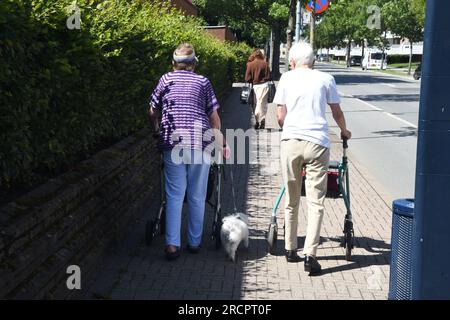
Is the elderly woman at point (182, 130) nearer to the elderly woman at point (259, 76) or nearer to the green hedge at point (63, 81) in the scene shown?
the green hedge at point (63, 81)

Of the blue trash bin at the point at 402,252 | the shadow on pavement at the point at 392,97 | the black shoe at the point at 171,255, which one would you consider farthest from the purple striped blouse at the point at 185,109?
the shadow on pavement at the point at 392,97

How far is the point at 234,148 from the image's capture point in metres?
14.3

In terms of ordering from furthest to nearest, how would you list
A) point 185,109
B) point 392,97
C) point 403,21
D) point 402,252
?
point 403,21
point 392,97
point 185,109
point 402,252

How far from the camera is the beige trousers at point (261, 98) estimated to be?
53.4 feet

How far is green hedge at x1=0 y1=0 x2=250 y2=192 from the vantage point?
160 inches

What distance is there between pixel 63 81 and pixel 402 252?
8.54 feet

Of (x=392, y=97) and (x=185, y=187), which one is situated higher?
(x=185, y=187)

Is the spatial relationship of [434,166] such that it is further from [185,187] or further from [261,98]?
[261,98]

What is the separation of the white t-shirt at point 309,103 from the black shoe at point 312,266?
92 cm

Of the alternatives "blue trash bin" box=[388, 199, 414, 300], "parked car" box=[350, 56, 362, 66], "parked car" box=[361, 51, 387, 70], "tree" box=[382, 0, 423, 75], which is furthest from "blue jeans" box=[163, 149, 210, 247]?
"parked car" box=[350, 56, 362, 66]

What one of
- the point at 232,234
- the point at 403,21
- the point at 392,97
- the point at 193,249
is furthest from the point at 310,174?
the point at 403,21

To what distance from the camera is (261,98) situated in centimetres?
1639
